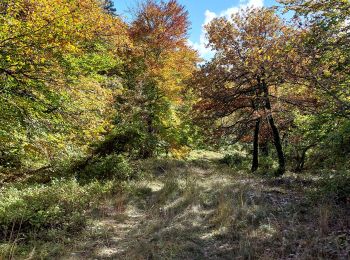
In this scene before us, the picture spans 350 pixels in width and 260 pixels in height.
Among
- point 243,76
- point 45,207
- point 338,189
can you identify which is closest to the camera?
point 45,207

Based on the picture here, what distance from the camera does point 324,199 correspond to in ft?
28.3

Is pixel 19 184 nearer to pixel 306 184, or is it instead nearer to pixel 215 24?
pixel 306 184

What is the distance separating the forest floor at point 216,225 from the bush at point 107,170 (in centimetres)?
169

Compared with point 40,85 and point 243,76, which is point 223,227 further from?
point 243,76

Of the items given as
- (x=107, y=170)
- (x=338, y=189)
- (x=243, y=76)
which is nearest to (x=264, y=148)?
(x=243, y=76)

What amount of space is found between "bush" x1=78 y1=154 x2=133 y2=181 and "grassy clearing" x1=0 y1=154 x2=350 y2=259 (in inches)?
64.8

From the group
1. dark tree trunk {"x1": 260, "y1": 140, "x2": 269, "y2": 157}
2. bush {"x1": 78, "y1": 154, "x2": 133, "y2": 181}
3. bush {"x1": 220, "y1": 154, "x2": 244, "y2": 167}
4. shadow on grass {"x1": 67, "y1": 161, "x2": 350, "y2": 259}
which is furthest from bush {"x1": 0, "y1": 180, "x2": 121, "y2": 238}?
dark tree trunk {"x1": 260, "y1": 140, "x2": 269, "y2": 157}

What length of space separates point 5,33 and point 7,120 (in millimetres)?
2852

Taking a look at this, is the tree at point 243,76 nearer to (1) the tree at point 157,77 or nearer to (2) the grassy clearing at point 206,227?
(1) the tree at point 157,77

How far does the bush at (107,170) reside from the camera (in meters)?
12.6

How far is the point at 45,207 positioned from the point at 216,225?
4.78 metres

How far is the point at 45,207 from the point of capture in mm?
8508

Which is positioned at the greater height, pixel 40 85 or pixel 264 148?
pixel 40 85

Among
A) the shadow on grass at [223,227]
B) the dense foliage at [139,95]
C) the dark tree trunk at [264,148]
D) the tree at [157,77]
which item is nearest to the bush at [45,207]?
the dense foliage at [139,95]
